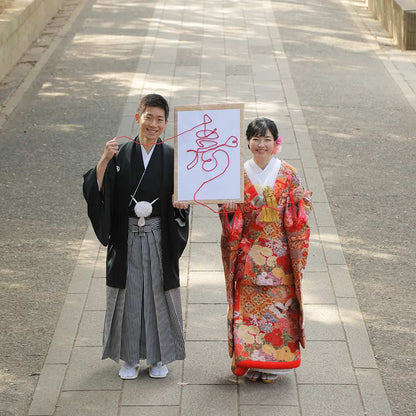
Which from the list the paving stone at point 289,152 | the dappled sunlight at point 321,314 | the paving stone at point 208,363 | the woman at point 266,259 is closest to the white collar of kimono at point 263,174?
the woman at point 266,259

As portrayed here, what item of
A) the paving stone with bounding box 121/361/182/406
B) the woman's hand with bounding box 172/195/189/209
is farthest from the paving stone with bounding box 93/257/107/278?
the woman's hand with bounding box 172/195/189/209

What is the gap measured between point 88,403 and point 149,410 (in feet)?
1.27

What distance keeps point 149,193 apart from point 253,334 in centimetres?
109

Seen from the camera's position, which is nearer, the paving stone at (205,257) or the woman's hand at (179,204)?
the woman's hand at (179,204)

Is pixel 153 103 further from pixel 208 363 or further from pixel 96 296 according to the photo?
pixel 96 296

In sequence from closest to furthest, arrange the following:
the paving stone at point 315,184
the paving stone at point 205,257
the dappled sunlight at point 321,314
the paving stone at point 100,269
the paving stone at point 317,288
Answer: the dappled sunlight at point 321,314 → the paving stone at point 317,288 → the paving stone at point 100,269 → the paving stone at point 205,257 → the paving stone at point 315,184

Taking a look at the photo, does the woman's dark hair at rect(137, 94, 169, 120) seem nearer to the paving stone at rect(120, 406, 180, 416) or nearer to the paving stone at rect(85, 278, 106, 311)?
the paving stone at rect(120, 406, 180, 416)

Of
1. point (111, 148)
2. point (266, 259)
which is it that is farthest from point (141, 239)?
point (266, 259)

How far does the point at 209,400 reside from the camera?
16.2 ft

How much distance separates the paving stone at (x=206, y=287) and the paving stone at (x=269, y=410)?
1397 millimetres

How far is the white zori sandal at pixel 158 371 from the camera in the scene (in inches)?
203

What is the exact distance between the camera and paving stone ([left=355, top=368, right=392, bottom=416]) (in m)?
4.83

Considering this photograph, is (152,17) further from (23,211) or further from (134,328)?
(134,328)

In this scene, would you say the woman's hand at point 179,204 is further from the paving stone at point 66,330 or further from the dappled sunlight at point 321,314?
the dappled sunlight at point 321,314
